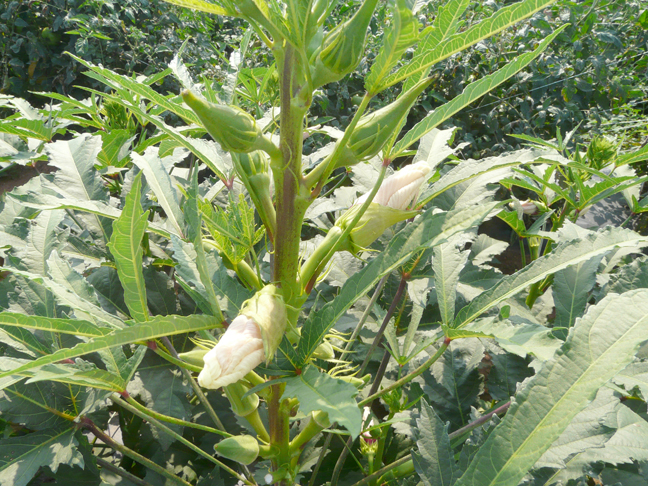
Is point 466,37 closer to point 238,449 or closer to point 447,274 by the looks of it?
point 447,274

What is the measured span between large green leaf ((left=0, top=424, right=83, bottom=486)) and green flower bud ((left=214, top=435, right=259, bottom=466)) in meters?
0.21

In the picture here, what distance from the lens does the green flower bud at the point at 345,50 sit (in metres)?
0.37

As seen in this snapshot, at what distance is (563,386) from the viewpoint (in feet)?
1.28

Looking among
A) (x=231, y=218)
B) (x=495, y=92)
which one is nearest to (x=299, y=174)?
(x=231, y=218)

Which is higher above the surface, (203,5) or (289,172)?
(203,5)

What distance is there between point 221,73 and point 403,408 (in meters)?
2.04

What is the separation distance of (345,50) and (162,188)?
1.10ft

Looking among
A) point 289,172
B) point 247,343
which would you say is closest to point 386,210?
point 289,172

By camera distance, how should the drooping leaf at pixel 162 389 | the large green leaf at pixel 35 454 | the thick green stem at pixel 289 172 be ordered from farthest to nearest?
the drooping leaf at pixel 162 389
the large green leaf at pixel 35 454
the thick green stem at pixel 289 172

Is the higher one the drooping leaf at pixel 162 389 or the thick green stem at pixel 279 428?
the thick green stem at pixel 279 428

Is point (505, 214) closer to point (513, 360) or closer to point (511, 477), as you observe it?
point (513, 360)

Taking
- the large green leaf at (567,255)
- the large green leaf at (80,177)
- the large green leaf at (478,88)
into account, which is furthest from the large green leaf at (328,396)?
the large green leaf at (80,177)

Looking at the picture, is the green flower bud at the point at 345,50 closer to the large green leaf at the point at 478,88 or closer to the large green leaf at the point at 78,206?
the large green leaf at the point at 478,88

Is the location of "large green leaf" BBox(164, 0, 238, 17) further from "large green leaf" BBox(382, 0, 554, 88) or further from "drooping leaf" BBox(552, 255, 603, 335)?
"drooping leaf" BBox(552, 255, 603, 335)
